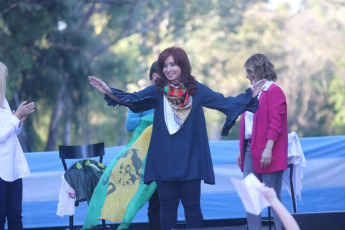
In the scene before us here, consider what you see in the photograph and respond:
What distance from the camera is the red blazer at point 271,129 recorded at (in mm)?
5035

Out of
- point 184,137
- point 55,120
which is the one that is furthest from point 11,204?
point 55,120

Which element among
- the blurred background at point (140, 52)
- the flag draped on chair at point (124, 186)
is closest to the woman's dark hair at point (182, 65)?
the flag draped on chair at point (124, 186)

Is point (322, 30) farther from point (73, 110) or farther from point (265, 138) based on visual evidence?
point (265, 138)

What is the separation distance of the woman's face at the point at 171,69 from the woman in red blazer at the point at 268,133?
888mm

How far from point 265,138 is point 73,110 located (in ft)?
49.3

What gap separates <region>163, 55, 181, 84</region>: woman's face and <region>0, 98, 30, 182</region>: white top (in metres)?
1.36

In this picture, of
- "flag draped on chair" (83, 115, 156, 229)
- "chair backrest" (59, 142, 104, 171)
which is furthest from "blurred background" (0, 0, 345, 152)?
"flag draped on chair" (83, 115, 156, 229)

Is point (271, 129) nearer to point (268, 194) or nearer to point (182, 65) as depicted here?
point (182, 65)

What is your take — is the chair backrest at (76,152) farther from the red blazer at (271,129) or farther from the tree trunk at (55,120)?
the tree trunk at (55,120)

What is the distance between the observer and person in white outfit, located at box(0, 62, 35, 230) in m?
4.86

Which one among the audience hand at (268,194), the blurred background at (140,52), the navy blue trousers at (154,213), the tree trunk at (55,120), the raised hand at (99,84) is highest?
the blurred background at (140,52)

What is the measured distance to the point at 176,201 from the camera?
4.54 metres

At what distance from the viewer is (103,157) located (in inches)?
274

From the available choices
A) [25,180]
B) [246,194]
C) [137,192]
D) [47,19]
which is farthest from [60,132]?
[246,194]
